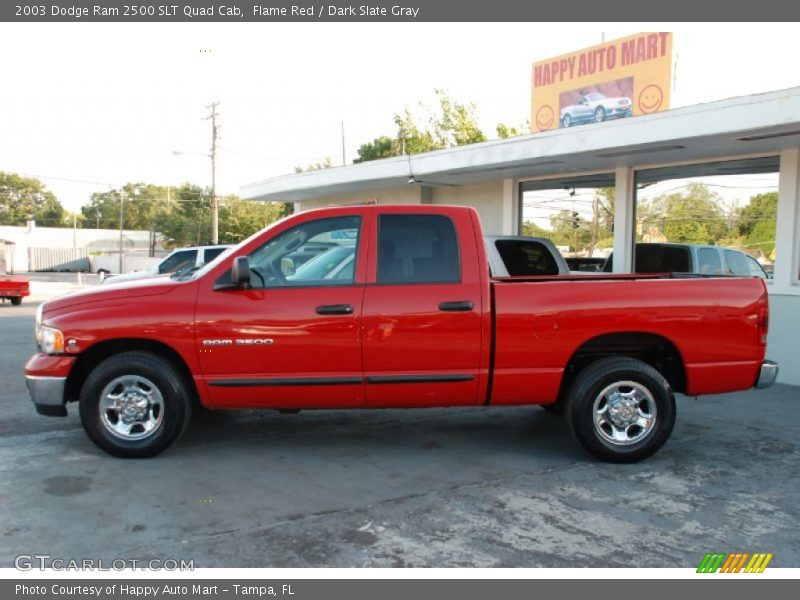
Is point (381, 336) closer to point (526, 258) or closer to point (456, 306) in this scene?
point (456, 306)

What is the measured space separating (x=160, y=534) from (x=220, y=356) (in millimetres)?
1551

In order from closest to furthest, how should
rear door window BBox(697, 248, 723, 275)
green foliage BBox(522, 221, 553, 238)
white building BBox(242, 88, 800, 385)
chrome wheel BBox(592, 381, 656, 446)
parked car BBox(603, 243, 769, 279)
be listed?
chrome wheel BBox(592, 381, 656, 446) < white building BBox(242, 88, 800, 385) < parked car BBox(603, 243, 769, 279) < rear door window BBox(697, 248, 723, 275) < green foliage BBox(522, 221, 553, 238)

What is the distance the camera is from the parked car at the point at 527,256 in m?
8.57

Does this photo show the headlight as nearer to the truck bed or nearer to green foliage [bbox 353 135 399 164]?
the truck bed

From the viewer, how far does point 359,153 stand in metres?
48.6

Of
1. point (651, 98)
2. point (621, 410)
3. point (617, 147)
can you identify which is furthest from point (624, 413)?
point (651, 98)

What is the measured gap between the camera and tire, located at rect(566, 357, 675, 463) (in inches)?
210

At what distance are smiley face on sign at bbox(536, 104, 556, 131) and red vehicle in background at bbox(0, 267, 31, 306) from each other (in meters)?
16.3

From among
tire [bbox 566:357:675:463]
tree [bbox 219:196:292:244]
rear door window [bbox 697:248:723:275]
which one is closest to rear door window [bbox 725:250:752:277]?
rear door window [bbox 697:248:723:275]

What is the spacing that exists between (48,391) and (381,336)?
2600mm

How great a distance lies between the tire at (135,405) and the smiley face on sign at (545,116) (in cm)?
1769

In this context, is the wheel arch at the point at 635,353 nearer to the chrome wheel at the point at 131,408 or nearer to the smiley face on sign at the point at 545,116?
the chrome wheel at the point at 131,408

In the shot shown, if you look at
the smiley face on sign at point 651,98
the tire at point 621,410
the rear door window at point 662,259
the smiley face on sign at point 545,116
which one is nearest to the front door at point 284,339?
the tire at point 621,410

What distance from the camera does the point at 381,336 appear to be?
5203 millimetres
